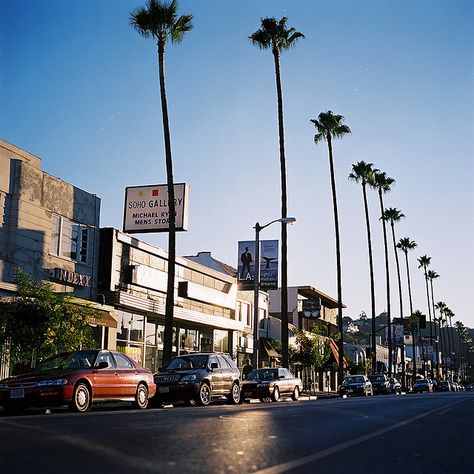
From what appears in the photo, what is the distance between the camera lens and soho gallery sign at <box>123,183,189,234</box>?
3203 centimetres

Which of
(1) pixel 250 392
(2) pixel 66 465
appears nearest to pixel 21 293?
(1) pixel 250 392

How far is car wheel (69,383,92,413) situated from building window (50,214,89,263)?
37.7ft

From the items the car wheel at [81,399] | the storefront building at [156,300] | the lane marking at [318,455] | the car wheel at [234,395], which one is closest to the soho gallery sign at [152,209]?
the storefront building at [156,300]

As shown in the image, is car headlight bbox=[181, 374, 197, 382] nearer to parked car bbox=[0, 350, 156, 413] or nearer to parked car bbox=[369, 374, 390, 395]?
parked car bbox=[0, 350, 156, 413]

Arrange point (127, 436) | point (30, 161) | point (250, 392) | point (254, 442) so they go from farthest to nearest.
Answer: point (250, 392) → point (30, 161) → point (127, 436) → point (254, 442)

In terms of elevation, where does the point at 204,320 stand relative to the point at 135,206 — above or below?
below

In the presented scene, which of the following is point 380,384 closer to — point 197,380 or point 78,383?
point 197,380

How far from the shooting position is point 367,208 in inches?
2308

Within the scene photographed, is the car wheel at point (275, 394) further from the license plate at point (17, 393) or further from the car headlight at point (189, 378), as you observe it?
the license plate at point (17, 393)

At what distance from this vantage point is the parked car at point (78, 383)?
49.6ft

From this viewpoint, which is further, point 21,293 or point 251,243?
point 251,243

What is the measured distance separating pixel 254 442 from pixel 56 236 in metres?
20.8

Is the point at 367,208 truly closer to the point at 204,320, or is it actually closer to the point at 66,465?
the point at 204,320

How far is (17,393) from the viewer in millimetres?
15133
